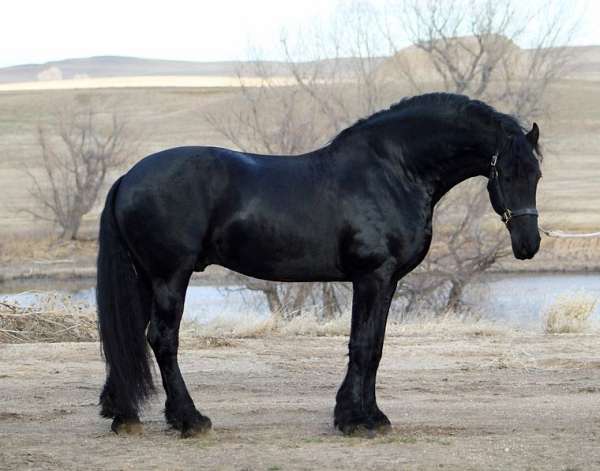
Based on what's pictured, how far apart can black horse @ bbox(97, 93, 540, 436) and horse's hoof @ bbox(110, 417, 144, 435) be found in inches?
0.6

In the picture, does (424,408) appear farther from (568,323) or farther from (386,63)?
(386,63)

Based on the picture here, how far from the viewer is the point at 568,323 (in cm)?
1348

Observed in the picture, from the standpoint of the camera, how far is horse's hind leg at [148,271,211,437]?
690cm

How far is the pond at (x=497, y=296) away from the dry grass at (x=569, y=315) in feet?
9.72

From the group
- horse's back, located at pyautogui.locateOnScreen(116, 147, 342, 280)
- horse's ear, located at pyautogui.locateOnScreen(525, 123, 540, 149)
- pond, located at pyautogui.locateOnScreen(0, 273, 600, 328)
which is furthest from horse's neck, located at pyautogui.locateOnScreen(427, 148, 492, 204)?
pond, located at pyautogui.locateOnScreen(0, 273, 600, 328)

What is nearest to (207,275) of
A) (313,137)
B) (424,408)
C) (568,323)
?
(313,137)

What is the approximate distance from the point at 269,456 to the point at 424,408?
202cm

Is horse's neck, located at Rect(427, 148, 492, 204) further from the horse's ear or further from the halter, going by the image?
the horse's ear

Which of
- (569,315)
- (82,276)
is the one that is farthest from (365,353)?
(82,276)

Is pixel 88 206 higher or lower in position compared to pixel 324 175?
lower

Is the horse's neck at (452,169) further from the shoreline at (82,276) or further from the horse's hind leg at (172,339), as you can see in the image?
the shoreline at (82,276)

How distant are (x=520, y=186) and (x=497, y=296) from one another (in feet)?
55.4

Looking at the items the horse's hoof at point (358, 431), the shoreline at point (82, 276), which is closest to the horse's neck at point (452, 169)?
the horse's hoof at point (358, 431)

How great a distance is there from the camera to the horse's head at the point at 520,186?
6.78 m
